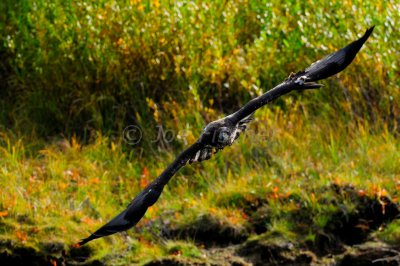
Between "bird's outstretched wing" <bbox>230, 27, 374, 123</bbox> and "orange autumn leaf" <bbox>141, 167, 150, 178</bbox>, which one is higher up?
"bird's outstretched wing" <bbox>230, 27, 374, 123</bbox>

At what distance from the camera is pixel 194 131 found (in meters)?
8.15

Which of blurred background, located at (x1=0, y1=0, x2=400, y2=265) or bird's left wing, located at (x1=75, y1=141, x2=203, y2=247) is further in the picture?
blurred background, located at (x1=0, y1=0, x2=400, y2=265)

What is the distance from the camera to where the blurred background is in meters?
7.14

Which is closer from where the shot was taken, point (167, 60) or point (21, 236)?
point (21, 236)

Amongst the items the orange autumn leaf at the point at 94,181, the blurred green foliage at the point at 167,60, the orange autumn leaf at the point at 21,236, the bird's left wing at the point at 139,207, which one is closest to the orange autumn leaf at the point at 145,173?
the orange autumn leaf at the point at 94,181

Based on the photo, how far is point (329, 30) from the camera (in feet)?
27.9

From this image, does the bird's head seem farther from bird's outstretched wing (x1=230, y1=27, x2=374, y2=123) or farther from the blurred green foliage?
the blurred green foliage

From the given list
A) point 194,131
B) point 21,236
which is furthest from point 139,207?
point 194,131

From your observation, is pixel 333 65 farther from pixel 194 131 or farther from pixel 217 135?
pixel 194 131

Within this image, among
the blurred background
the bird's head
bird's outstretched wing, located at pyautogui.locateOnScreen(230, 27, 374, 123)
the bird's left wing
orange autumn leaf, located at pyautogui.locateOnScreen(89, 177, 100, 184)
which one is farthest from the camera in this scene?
orange autumn leaf, located at pyautogui.locateOnScreen(89, 177, 100, 184)

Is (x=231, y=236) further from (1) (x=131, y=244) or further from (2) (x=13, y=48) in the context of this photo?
(2) (x=13, y=48)

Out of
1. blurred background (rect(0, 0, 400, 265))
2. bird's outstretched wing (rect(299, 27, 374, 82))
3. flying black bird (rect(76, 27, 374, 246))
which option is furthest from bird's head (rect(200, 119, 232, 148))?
blurred background (rect(0, 0, 400, 265))

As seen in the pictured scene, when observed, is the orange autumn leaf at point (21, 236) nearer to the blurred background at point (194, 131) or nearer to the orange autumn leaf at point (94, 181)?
the blurred background at point (194, 131)

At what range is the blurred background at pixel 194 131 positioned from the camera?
7.14m
